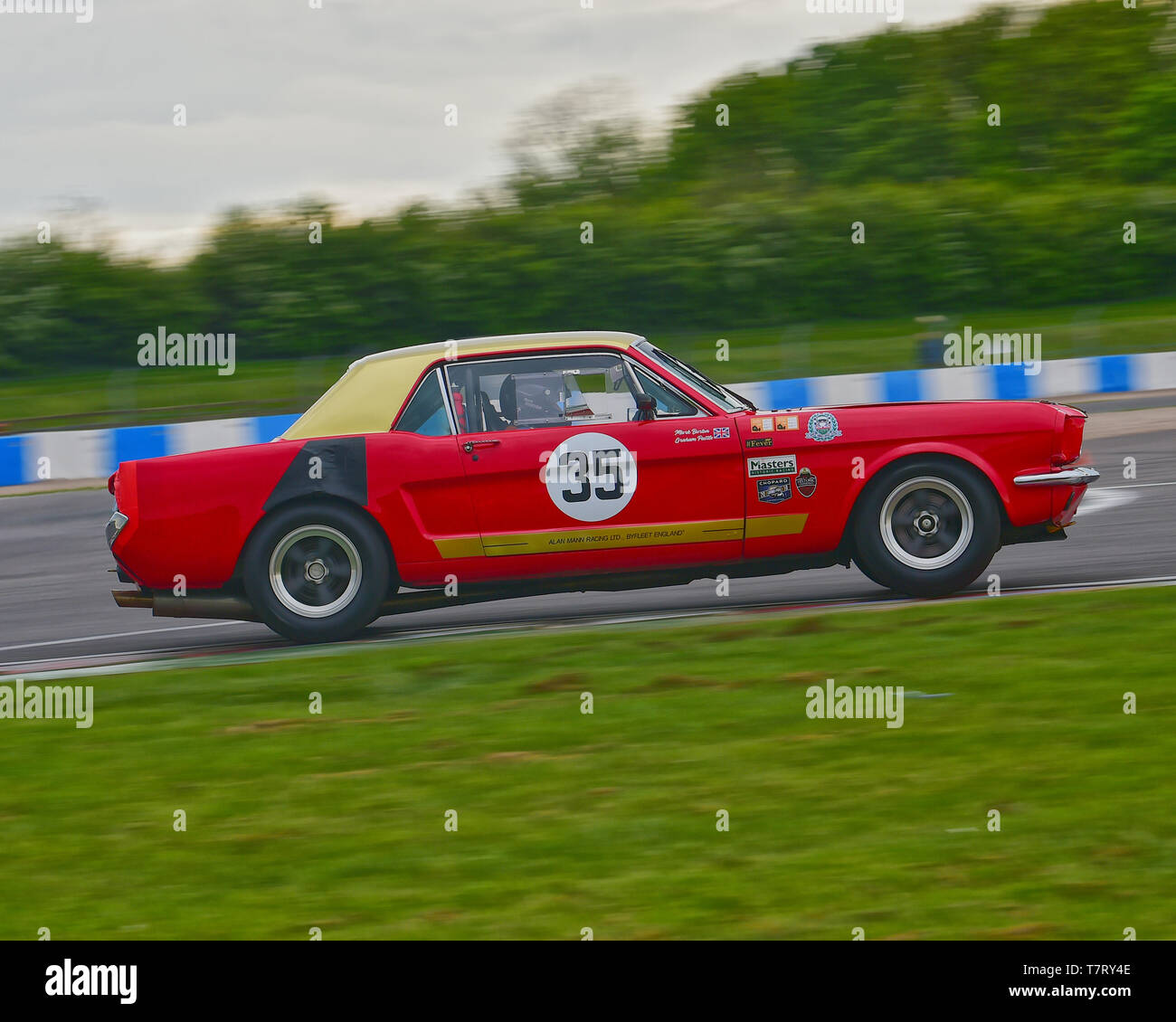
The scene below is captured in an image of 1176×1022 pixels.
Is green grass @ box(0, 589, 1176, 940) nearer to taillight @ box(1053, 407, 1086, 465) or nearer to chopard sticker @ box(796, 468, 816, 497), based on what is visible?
chopard sticker @ box(796, 468, 816, 497)

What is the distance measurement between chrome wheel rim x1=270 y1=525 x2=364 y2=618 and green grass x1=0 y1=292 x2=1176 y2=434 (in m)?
11.3

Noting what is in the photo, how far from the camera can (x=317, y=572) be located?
794 centimetres

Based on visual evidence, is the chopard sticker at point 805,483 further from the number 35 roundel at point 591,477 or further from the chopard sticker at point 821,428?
the number 35 roundel at point 591,477

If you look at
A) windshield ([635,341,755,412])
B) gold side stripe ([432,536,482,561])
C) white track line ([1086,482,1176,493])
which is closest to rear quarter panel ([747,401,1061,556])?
windshield ([635,341,755,412])

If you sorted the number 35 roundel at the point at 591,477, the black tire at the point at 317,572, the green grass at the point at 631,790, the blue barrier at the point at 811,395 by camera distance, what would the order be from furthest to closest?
the blue barrier at the point at 811,395, the black tire at the point at 317,572, the number 35 roundel at the point at 591,477, the green grass at the point at 631,790

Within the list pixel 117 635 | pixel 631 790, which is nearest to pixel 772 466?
pixel 631 790

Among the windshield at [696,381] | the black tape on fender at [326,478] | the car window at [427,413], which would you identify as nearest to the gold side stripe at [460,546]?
the black tape on fender at [326,478]

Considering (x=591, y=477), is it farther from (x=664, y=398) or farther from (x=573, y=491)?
(x=664, y=398)

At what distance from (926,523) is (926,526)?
19 mm

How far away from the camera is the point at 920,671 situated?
6.60 metres

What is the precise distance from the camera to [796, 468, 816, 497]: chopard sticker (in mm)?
7637

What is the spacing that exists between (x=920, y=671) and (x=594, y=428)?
2114mm

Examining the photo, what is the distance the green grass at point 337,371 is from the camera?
62.6 ft

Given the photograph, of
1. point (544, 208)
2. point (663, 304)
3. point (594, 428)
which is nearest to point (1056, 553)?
point (594, 428)
